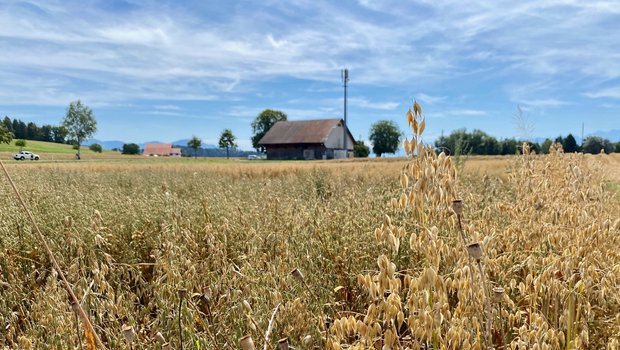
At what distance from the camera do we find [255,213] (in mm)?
3830

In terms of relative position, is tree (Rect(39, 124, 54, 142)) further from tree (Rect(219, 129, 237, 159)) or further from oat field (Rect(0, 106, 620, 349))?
oat field (Rect(0, 106, 620, 349))

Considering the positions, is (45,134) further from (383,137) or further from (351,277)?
(351,277)

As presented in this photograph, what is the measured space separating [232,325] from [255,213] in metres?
2.08

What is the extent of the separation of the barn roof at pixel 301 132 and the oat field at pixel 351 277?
168 feet

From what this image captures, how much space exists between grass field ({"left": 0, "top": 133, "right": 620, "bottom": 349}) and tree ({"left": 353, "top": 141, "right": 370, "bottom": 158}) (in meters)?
65.1

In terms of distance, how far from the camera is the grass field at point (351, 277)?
1.19 meters

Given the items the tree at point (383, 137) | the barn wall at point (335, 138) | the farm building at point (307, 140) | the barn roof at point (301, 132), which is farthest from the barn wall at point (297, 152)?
the tree at point (383, 137)

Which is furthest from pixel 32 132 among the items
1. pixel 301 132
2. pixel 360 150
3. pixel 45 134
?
pixel 360 150

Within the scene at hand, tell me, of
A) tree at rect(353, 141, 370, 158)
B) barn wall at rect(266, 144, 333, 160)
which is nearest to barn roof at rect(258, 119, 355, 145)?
barn wall at rect(266, 144, 333, 160)

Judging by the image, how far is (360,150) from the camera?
69.9 metres

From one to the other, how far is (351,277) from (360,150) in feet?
225

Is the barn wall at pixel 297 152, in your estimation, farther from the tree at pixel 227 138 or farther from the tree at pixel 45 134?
the tree at pixel 45 134

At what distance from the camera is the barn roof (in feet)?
183

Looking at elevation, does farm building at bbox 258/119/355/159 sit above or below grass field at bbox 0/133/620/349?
above
